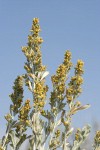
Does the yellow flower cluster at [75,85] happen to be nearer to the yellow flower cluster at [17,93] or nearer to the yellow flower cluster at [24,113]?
the yellow flower cluster at [24,113]

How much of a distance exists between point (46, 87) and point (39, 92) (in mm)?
660

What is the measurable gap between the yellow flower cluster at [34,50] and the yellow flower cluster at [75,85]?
1572mm

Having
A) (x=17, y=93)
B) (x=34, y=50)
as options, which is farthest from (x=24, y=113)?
(x=34, y=50)

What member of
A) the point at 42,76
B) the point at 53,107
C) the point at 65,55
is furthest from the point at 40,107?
the point at 65,55

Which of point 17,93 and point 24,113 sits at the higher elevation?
point 17,93

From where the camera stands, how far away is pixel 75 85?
650 inches

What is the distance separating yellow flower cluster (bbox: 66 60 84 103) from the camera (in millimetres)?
16297

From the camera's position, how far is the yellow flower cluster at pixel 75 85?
16297mm

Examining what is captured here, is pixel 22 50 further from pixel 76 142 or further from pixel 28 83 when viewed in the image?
pixel 76 142

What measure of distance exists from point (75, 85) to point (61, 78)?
28.0 inches

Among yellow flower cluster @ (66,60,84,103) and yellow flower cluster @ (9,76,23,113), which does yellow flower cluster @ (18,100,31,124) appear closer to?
yellow flower cluster @ (9,76,23,113)

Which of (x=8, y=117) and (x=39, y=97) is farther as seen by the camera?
(x=8, y=117)

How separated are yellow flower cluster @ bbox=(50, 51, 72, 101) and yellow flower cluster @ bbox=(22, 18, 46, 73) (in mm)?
894

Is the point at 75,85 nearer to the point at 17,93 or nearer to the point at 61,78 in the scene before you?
the point at 61,78
